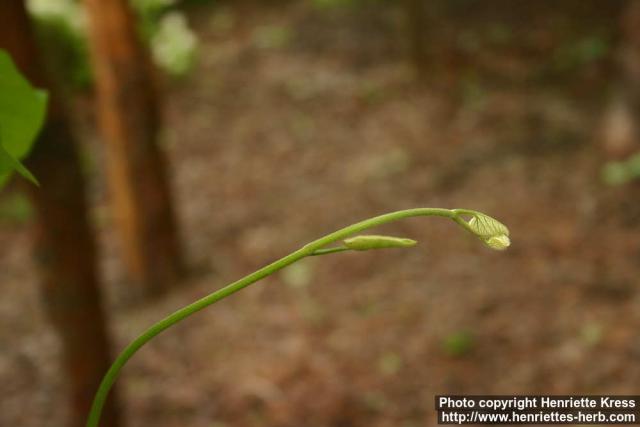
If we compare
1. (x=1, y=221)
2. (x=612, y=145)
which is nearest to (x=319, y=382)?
(x=612, y=145)

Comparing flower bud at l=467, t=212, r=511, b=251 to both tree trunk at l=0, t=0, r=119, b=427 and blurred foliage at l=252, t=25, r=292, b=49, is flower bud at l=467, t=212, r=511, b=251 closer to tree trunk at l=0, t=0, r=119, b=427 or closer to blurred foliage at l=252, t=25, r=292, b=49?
tree trunk at l=0, t=0, r=119, b=427

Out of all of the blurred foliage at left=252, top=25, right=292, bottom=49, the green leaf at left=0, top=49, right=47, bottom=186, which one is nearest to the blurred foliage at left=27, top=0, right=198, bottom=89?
the blurred foliage at left=252, top=25, right=292, bottom=49

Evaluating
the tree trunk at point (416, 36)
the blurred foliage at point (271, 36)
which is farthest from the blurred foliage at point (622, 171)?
the blurred foliage at point (271, 36)

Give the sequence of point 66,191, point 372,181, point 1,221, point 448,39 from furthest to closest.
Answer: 1. point 448,39
2. point 1,221
3. point 372,181
4. point 66,191

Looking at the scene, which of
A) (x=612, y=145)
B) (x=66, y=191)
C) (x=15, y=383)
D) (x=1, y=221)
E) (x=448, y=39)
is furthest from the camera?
(x=448, y=39)

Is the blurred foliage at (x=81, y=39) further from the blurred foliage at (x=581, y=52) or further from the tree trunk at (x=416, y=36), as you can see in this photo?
the blurred foliage at (x=581, y=52)

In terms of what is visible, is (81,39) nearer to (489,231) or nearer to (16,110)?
(16,110)

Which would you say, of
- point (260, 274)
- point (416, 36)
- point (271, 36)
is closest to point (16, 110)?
point (260, 274)

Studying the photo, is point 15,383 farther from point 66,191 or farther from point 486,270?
point 486,270
